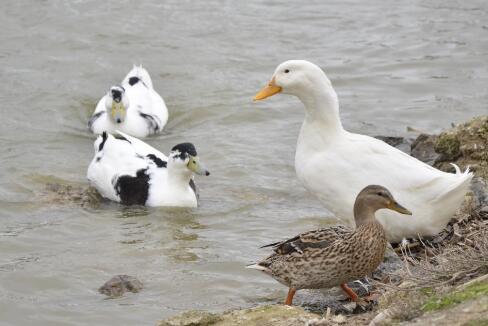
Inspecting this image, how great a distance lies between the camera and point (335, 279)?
22.1 ft

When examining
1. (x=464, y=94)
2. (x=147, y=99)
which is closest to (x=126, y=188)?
(x=147, y=99)

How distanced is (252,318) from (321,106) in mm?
3063

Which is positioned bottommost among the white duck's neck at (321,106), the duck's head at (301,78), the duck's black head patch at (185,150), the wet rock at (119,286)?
the wet rock at (119,286)

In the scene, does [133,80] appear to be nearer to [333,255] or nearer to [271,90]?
[271,90]

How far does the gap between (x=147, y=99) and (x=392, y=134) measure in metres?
3.92

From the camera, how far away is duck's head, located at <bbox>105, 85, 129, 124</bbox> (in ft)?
45.0

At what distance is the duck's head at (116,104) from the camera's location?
45.0 ft

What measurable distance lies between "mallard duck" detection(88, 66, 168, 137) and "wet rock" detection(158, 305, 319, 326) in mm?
7838

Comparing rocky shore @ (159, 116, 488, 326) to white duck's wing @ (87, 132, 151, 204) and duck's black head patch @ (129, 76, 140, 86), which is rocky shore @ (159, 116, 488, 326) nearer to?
white duck's wing @ (87, 132, 151, 204)

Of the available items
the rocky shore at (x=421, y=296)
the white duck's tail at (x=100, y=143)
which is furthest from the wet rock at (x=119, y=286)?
the white duck's tail at (x=100, y=143)

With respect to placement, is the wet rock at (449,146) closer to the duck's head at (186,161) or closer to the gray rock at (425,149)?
the gray rock at (425,149)

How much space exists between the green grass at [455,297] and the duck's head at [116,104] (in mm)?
9111

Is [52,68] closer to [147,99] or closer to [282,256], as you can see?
[147,99]

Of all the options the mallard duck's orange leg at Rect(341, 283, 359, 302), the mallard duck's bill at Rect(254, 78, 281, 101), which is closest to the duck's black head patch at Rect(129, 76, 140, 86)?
the mallard duck's bill at Rect(254, 78, 281, 101)
